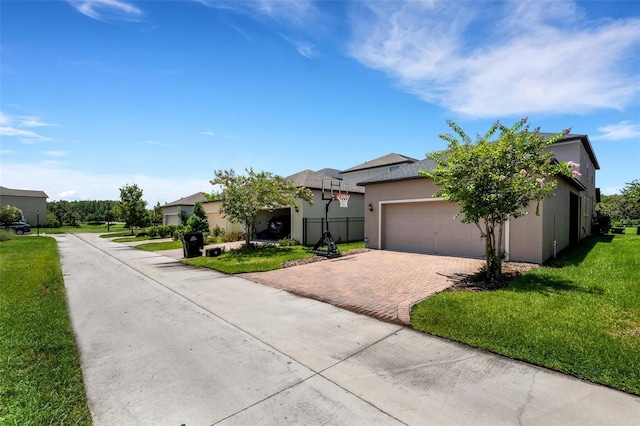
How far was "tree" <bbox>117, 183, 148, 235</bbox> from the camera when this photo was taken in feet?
102

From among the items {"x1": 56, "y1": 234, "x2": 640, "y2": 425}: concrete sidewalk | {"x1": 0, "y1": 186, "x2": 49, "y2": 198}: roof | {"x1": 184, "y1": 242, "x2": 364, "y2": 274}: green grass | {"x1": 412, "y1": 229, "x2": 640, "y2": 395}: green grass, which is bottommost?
{"x1": 56, "y1": 234, "x2": 640, "y2": 425}: concrete sidewalk

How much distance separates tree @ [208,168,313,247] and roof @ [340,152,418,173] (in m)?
14.4

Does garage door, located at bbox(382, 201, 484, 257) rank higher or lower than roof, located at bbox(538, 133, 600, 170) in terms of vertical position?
lower

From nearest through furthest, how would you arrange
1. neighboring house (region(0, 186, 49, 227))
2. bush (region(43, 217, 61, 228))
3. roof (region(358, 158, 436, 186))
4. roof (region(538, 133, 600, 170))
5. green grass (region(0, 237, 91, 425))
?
1. green grass (region(0, 237, 91, 425))
2. roof (region(358, 158, 436, 186))
3. roof (region(538, 133, 600, 170))
4. neighboring house (region(0, 186, 49, 227))
5. bush (region(43, 217, 61, 228))

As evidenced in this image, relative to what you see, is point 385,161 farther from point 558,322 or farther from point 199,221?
point 558,322

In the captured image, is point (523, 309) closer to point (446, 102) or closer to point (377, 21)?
point (377, 21)

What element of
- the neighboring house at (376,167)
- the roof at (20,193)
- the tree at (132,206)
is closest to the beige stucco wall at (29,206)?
the roof at (20,193)

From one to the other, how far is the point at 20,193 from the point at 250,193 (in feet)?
205

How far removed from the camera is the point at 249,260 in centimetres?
1269

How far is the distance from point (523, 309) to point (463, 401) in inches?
130

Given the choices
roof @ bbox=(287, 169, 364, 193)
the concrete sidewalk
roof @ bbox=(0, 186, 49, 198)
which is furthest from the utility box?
roof @ bbox=(0, 186, 49, 198)

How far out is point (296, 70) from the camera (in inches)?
448

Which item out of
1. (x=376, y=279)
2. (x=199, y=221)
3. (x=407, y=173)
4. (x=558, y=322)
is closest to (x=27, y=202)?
(x=199, y=221)

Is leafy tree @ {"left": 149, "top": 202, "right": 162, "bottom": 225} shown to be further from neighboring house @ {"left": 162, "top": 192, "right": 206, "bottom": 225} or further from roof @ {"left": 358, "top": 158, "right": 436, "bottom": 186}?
roof @ {"left": 358, "top": 158, "right": 436, "bottom": 186}
